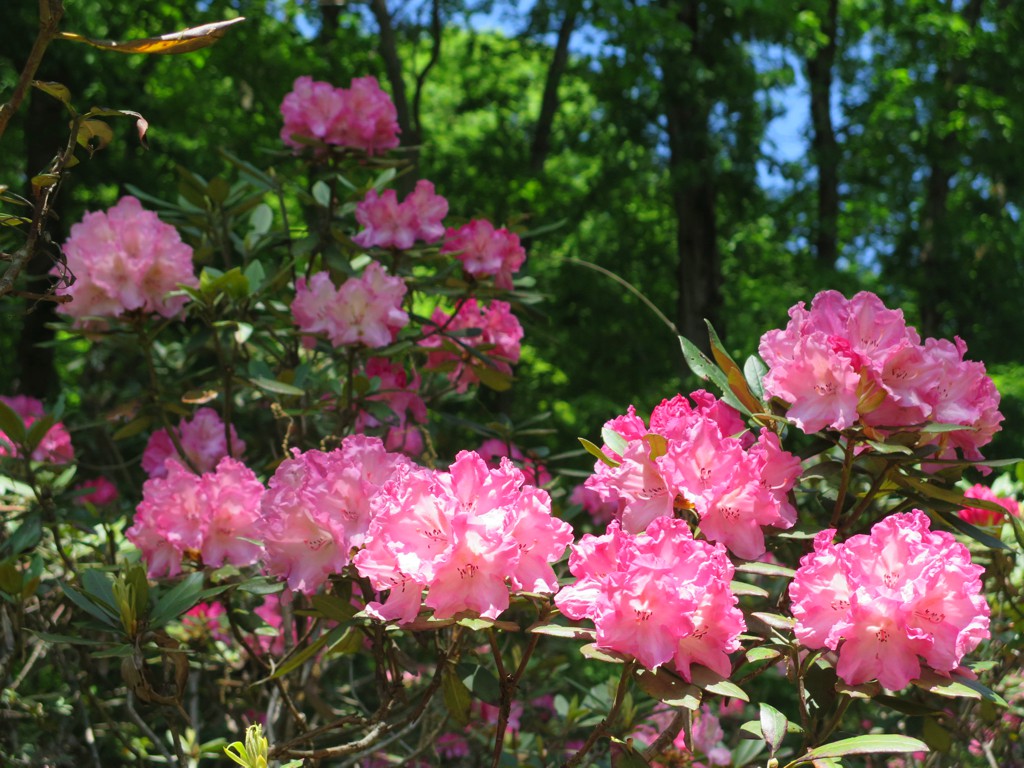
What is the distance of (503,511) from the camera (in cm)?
126

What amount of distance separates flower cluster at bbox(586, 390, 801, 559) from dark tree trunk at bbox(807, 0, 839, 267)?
890 centimetres

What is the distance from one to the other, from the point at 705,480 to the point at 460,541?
0.34 meters

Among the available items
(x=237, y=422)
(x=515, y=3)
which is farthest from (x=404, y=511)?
(x=515, y=3)

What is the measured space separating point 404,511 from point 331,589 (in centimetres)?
41

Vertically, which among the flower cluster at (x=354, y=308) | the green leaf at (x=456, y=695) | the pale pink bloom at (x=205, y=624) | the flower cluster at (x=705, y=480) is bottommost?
the pale pink bloom at (x=205, y=624)

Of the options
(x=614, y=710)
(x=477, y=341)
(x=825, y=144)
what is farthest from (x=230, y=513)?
(x=825, y=144)

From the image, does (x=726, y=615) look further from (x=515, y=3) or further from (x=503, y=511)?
(x=515, y=3)

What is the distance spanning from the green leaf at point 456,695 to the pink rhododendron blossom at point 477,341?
3.77ft

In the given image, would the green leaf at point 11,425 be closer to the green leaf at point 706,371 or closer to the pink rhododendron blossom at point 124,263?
the pink rhododendron blossom at point 124,263

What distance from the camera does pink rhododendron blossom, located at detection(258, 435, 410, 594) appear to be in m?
1.45

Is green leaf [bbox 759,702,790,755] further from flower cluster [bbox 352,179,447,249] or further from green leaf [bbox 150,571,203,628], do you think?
flower cluster [bbox 352,179,447,249]

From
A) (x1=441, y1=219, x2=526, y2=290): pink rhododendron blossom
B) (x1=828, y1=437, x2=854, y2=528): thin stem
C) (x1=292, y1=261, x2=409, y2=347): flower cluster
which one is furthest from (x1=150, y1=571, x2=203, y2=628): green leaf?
(x1=441, y1=219, x2=526, y2=290): pink rhododendron blossom

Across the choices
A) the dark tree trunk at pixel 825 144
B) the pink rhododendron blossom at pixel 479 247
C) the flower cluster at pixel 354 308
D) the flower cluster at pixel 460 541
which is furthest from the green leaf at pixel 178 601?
the dark tree trunk at pixel 825 144

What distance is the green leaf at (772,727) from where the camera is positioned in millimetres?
1249
